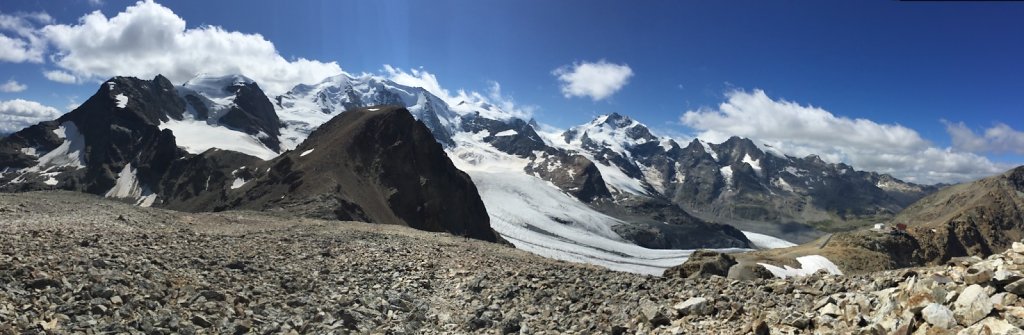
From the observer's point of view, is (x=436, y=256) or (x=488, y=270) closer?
(x=488, y=270)

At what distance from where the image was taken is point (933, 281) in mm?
12508

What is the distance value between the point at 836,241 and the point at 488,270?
250 ft

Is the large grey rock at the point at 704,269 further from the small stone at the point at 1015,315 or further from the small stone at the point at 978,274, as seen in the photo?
the small stone at the point at 1015,315

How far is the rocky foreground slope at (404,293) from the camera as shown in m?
12.5

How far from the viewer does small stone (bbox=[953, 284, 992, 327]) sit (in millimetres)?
10594

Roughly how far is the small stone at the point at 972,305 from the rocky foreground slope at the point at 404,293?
0.08 feet

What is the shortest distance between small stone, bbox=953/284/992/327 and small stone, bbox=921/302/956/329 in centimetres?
18

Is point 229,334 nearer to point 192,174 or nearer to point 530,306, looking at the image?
point 530,306

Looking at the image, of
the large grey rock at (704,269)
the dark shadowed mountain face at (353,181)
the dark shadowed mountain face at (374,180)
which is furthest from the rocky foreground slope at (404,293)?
the dark shadowed mountain face at (353,181)

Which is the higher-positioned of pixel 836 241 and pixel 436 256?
pixel 836 241

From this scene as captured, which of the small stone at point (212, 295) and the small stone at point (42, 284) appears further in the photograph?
the small stone at point (212, 295)

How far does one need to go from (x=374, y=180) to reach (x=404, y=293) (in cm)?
10418

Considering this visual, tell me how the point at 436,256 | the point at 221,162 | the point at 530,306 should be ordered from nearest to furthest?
the point at 530,306, the point at 436,256, the point at 221,162

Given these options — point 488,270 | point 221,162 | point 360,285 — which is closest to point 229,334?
point 360,285
